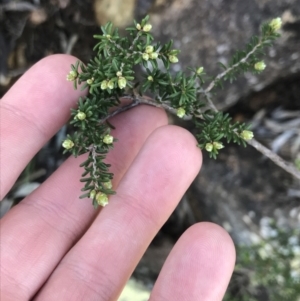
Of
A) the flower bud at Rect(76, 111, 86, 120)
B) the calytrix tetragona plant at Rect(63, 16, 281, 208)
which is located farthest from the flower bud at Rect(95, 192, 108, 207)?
the flower bud at Rect(76, 111, 86, 120)

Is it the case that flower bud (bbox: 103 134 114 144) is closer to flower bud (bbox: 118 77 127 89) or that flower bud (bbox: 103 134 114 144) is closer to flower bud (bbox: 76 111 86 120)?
flower bud (bbox: 76 111 86 120)

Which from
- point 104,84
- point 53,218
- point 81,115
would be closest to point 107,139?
point 81,115

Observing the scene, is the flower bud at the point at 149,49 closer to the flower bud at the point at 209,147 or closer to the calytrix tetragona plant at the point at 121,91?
the calytrix tetragona plant at the point at 121,91

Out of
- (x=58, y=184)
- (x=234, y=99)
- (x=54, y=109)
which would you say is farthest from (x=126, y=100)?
(x=234, y=99)

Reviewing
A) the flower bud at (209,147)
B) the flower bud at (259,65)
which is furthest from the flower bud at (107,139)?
the flower bud at (259,65)

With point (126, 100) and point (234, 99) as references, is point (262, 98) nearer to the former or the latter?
point (234, 99)

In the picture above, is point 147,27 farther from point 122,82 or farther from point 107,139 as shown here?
point 107,139
